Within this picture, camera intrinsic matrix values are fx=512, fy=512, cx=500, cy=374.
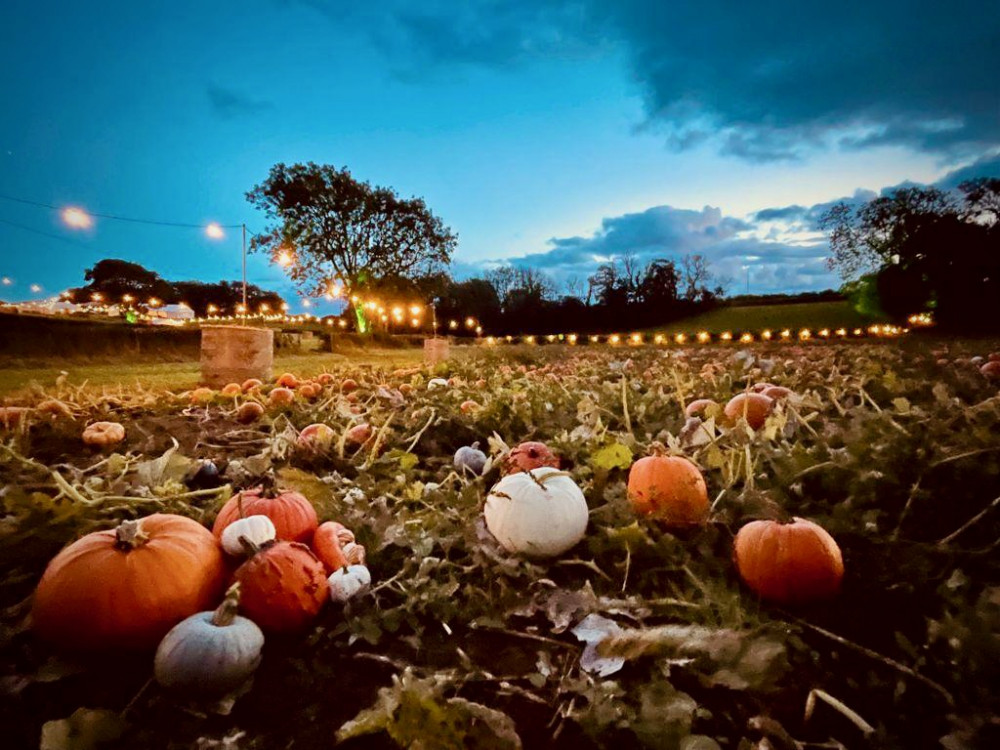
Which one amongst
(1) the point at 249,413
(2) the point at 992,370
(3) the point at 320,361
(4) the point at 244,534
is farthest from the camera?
(3) the point at 320,361

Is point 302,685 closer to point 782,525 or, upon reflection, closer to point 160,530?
point 160,530

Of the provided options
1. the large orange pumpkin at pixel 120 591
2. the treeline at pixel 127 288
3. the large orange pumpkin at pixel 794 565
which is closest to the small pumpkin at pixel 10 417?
the large orange pumpkin at pixel 120 591

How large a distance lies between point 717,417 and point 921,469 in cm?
135

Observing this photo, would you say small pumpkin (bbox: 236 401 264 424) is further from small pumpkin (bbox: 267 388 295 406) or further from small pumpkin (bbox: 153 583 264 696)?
small pumpkin (bbox: 153 583 264 696)

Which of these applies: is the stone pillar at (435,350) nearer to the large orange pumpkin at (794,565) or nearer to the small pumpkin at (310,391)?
the small pumpkin at (310,391)

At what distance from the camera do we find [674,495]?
189cm

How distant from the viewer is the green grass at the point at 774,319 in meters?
35.1

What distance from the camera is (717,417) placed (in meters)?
3.09

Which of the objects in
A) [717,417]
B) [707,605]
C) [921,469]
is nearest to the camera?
[707,605]

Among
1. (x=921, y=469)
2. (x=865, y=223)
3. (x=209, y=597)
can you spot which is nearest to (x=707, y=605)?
(x=921, y=469)

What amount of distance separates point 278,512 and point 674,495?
1.42 meters

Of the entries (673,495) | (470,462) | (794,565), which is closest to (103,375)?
(470,462)

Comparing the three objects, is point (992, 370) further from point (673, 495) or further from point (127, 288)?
point (127, 288)

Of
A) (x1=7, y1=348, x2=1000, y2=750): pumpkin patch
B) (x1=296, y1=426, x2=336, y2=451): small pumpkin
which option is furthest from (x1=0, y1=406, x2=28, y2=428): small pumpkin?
(x1=296, y1=426, x2=336, y2=451): small pumpkin
